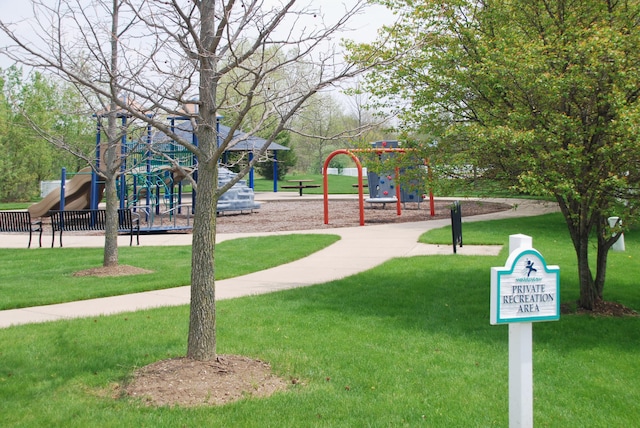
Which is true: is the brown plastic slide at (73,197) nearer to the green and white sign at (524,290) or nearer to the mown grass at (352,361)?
the mown grass at (352,361)

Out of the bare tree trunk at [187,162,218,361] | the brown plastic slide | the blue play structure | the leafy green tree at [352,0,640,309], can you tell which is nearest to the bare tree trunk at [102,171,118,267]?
the leafy green tree at [352,0,640,309]

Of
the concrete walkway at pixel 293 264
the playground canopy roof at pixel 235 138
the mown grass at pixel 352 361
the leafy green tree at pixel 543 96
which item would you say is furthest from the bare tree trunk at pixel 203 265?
the concrete walkway at pixel 293 264

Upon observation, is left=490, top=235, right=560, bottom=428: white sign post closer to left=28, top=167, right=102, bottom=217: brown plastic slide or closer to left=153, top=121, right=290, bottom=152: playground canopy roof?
left=153, top=121, right=290, bottom=152: playground canopy roof

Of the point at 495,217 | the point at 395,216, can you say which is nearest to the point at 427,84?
the point at 495,217

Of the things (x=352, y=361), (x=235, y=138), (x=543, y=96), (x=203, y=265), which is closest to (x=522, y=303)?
(x=352, y=361)

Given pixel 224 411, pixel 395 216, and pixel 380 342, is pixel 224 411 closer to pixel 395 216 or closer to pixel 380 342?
pixel 380 342

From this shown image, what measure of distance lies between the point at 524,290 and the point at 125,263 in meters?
9.42

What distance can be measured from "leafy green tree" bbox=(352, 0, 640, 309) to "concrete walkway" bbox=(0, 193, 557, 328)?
898 mm

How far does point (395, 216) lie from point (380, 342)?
15.6 metres

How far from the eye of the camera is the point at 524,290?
418 cm

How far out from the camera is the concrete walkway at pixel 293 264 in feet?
28.4

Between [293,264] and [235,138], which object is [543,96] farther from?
[235,138]

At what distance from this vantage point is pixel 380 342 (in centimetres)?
683

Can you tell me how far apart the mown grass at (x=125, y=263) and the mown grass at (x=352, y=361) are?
185cm
